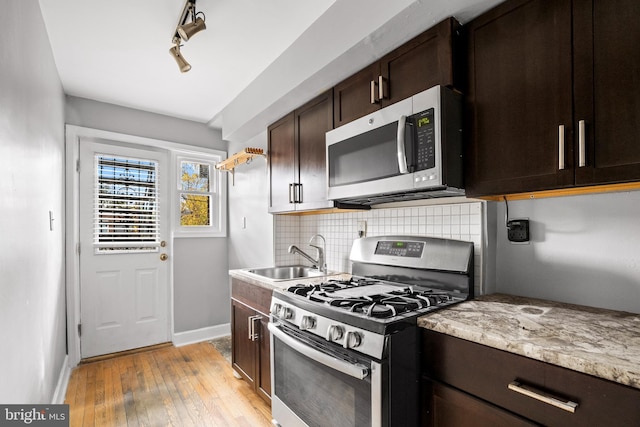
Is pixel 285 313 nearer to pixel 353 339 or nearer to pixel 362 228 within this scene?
pixel 353 339

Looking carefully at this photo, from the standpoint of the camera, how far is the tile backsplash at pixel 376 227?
164 cm

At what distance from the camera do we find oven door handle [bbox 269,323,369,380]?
1.25 metres

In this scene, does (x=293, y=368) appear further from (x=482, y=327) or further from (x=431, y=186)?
(x=431, y=186)

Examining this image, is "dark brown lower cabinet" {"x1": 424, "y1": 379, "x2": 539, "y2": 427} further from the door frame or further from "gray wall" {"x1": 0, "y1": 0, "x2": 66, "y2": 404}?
the door frame

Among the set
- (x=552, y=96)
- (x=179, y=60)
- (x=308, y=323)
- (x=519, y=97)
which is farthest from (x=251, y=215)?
(x=552, y=96)

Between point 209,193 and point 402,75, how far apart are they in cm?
279

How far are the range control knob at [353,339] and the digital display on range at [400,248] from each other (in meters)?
0.70

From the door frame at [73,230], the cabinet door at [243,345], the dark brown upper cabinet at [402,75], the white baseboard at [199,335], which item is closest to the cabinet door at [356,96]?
the dark brown upper cabinet at [402,75]

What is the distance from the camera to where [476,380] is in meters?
1.06

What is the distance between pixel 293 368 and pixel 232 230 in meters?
2.27

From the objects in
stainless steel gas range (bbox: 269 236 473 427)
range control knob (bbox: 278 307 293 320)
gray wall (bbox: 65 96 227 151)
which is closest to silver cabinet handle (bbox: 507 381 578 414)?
stainless steel gas range (bbox: 269 236 473 427)

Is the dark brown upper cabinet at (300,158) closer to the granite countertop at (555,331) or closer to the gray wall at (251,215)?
the gray wall at (251,215)

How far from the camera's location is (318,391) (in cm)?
153

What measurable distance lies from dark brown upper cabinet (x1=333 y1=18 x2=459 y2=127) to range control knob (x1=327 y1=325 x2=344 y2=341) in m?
1.11
